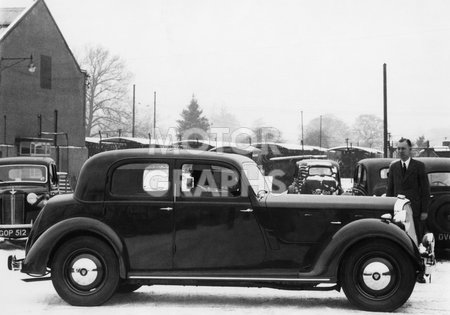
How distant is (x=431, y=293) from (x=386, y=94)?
2747 cm

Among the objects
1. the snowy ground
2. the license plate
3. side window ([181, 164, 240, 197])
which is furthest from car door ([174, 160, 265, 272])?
the license plate

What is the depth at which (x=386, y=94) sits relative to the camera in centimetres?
3419

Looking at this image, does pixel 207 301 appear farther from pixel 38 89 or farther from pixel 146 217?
pixel 38 89

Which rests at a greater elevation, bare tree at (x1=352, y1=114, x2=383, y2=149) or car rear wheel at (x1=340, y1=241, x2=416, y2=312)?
bare tree at (x1=352, y1=114, x2=383, y2=149)

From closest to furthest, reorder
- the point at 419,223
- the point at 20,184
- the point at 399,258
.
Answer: the point at 399,258
the point at 419,223
the point at 20,184

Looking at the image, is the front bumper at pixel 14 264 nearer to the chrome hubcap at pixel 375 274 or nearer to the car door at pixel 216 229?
the car door at pixel 216 229

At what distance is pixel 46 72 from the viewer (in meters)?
44.0

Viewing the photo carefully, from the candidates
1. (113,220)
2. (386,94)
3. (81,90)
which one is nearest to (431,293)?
(113,220)

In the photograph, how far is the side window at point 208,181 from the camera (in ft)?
23.4

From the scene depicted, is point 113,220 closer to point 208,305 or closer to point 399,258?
point 208,305

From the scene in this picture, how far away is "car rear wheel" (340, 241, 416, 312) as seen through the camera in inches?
268

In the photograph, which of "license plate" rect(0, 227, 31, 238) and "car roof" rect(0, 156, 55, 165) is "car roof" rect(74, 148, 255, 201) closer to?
"license plate" rect(0, 227, 31, 238)

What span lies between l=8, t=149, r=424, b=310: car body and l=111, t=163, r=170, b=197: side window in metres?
0.02

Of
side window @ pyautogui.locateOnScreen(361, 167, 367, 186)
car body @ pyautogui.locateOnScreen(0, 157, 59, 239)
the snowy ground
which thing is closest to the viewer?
the snowy ground
